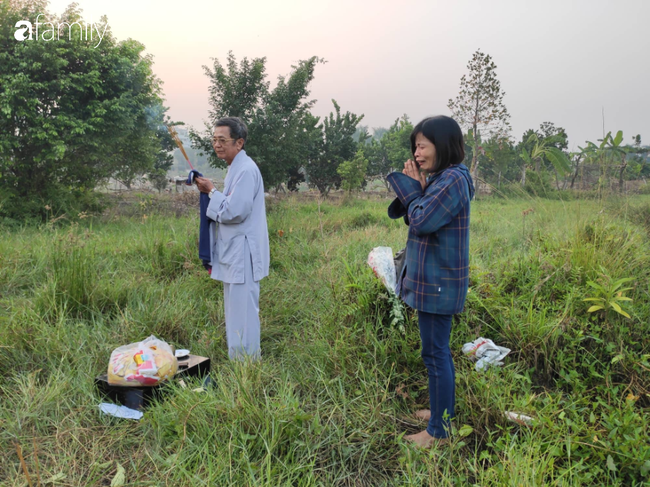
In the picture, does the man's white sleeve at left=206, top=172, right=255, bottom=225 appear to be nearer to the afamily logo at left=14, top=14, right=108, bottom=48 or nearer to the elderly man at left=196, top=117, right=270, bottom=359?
the elderly man at left=196, top=117, right=270, bottom=359

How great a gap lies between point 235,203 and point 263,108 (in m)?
9.95

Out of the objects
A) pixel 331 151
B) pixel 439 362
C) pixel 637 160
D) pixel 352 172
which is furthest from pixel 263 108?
pixel 439 362

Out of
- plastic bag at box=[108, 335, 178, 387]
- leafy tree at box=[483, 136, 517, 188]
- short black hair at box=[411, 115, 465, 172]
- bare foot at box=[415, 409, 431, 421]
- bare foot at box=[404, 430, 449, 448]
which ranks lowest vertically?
bare foot at box=[415, 409, 431, 421]

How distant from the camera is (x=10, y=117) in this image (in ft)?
26.5

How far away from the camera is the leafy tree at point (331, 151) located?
704 inches

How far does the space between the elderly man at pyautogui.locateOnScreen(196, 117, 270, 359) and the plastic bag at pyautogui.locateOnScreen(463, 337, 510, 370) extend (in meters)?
1.51

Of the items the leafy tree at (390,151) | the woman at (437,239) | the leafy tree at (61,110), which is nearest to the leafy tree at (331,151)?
the leafy tree at (390,151)

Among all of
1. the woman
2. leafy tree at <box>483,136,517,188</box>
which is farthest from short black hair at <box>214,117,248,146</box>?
leafy tree at <box>483,136,517,188</box>

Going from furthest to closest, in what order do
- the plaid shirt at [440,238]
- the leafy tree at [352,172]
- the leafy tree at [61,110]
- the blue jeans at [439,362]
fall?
the leafy tree at [352,172], the leafy tree at [61,110], the blue jeans at [439,362], the plaid shirt at [440,238]

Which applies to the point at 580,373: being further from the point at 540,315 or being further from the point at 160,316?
the point at 160,316

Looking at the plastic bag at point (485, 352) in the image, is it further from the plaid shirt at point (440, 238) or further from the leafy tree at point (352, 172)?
the leafy tree at point (352, 172)

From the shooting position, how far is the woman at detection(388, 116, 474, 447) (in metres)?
1.85

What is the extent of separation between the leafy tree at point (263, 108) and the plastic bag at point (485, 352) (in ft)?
31.3

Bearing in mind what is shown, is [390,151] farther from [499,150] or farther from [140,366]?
[140,366]
